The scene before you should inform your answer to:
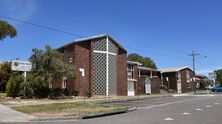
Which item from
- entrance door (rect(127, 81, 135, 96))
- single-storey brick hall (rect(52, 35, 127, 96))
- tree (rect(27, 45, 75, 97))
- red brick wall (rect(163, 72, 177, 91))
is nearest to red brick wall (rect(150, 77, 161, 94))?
entrance door (rect(127, 81, 135, 96))

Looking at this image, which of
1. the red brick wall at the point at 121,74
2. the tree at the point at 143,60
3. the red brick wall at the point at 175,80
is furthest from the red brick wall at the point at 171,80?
the red brick wall at the point at 121,74

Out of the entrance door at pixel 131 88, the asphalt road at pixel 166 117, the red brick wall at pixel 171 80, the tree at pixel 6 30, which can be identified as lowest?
the asphalt road at pixel 166 117

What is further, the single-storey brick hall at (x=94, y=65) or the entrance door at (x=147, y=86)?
the entrance door at (x=147, y=86)

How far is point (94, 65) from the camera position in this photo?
41.6m

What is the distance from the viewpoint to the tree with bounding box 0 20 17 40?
1348 inches

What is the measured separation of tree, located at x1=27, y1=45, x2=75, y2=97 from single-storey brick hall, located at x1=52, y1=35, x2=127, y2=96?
4.91 meters

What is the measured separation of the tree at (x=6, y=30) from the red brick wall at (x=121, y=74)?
1577 cm

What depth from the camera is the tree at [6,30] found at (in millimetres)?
34241

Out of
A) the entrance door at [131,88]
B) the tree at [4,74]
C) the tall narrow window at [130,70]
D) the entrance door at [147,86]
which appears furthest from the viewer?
the entrance door at [147,86]

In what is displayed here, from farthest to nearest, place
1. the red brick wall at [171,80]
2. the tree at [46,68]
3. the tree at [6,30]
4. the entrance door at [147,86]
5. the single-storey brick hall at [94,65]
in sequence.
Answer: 1. the red brick wall at [171,80]
2. the entrance door at [147,86]
3. the single-storey brick hall at [94,65]
4. the tree at [6,30]
5. the tree at [46,68]

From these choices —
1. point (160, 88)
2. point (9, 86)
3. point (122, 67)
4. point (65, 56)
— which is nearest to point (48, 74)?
point (9, 86)

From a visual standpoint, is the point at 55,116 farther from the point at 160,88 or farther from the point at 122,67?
the point at 160,88

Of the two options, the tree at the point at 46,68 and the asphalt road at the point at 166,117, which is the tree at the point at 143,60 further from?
the asphalt road at the point at 166,117

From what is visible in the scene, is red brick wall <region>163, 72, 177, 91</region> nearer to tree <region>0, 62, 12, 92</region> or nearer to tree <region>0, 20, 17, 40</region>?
tree <region>0, 62, 12, 92</region>
